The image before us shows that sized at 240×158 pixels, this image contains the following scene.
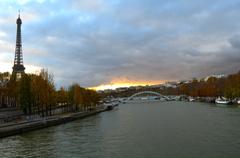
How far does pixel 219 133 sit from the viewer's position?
34.0 meters

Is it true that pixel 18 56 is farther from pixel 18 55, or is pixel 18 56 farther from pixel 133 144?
pixel 133 144

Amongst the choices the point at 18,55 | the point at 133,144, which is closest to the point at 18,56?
the point at 18,55

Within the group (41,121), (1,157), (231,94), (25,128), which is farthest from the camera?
(231,94)

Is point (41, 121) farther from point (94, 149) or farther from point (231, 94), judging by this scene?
point (231, 94)

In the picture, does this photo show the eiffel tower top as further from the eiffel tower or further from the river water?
the river water

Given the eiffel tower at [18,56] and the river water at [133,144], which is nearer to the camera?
the river water at [133,144]

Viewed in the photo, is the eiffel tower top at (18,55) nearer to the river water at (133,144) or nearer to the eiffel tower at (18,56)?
the eiffel tower at (18,56)

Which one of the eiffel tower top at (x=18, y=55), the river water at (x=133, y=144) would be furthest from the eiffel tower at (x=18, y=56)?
the river water at (x=133, y=144)

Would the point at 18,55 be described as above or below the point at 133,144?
above

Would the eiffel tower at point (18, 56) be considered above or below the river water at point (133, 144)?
above

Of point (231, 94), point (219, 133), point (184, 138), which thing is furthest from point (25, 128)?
point (231, 94)

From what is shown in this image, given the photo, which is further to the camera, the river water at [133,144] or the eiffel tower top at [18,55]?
the eiffel tower top at [18,55]

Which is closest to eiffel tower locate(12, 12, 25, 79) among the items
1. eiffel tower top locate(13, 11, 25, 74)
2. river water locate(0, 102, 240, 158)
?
eiffel tower top locate(13, 11, 25, 74)

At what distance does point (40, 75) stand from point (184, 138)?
31.4 m
